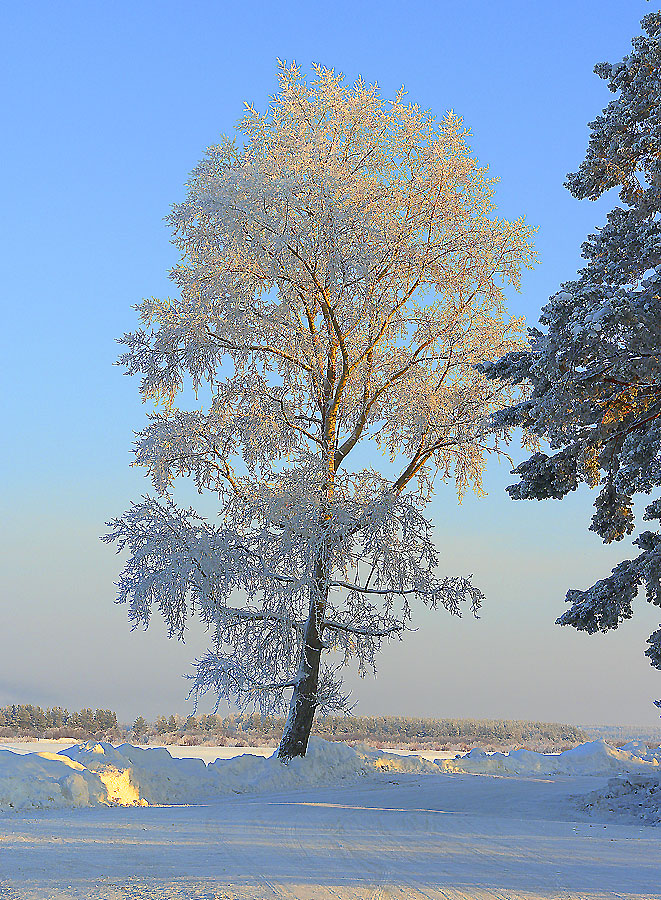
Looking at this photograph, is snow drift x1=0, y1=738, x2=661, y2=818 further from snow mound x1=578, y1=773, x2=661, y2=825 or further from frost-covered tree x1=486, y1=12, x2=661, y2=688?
frost-covered tree x1=486, y1=12, x2=661, y2=688

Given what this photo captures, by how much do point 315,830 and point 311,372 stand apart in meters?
10.7

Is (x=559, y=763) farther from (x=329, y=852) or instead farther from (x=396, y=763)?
(x=329, y=852)

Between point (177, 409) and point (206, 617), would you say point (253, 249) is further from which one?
point (206, 617)

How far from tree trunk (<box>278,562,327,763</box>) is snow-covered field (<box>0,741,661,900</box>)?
439 millimetres

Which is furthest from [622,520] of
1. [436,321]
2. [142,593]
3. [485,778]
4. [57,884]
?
[57,884]

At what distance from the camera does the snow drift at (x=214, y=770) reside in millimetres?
10633

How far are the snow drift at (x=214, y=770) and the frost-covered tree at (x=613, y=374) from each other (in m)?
3.50

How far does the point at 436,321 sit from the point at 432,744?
18.6m

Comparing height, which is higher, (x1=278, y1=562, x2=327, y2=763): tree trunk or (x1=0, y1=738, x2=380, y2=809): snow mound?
(x1=278, y1=562, x2=327, y2=763): tree trunk

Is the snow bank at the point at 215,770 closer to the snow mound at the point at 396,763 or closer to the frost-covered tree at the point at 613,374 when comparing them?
the snow mound at the point at 396,763

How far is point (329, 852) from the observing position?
6.85 metres

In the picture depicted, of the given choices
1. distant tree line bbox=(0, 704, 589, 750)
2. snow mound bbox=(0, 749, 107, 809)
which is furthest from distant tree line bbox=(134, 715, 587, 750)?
snow mound bbox=(0, 749, 107, 809)

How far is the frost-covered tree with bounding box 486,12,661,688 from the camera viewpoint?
10.6m

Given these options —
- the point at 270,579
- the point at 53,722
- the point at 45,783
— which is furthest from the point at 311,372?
the point at 53,722
